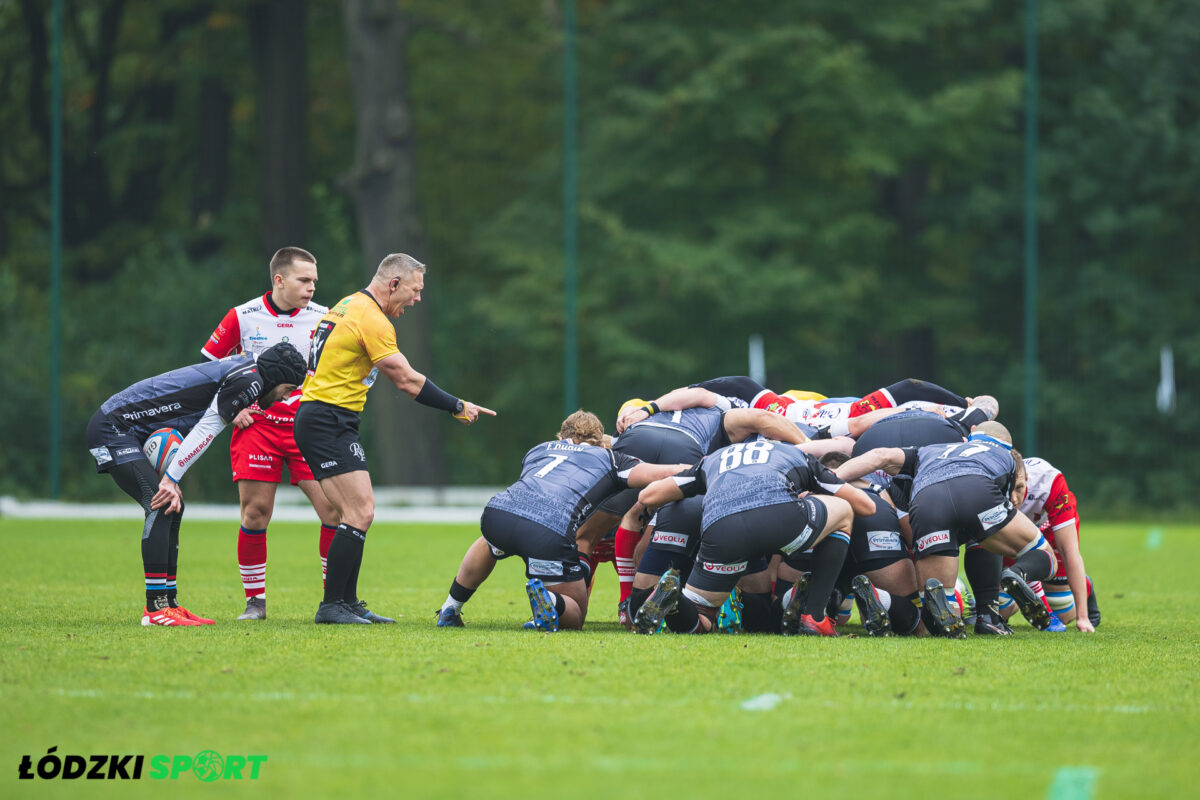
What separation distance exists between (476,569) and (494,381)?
13565 millimetres

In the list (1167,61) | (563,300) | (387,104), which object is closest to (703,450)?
(563,300)

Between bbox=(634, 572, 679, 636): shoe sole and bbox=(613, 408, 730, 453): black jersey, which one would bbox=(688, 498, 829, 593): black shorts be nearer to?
bbox=(634, 572, 679, 636): shoe sole

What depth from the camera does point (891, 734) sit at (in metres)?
4.61

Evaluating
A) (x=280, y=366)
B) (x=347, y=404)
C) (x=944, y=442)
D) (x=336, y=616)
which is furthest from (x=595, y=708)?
(x=944, y=442)

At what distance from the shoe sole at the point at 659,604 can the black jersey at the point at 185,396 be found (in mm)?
2342

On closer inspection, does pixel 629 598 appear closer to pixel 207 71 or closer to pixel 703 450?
pixel 703 450

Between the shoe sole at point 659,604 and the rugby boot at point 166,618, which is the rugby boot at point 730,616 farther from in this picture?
the rugby boot at point 166,618

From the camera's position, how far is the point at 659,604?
23.0 feet

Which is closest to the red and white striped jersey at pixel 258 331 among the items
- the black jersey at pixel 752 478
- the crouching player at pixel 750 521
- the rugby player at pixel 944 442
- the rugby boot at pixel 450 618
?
the rugby boot at pixel 450 618

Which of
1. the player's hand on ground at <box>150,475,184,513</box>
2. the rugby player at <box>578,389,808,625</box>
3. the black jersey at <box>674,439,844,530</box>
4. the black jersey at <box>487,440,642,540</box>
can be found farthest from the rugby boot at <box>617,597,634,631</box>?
the player's hand on ground at <box>150,475,184,513</box>

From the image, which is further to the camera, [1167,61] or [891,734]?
[1167,61]

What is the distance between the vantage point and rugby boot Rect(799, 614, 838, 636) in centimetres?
716

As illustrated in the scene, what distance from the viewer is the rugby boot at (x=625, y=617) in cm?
753

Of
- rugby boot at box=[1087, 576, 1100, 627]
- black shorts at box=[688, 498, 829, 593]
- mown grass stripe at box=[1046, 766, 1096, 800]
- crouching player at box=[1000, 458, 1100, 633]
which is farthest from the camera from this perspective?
rugby boot at box=[1087, 576, 1100, 627]
